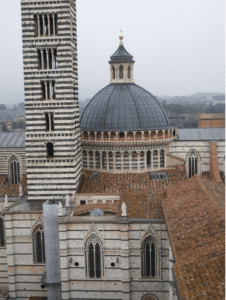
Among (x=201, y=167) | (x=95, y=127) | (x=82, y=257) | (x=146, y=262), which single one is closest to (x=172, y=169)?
(x=201, y=167)

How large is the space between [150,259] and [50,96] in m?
14.1

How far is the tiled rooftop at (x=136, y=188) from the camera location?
24516 mm

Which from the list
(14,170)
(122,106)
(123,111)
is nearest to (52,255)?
(14,170)

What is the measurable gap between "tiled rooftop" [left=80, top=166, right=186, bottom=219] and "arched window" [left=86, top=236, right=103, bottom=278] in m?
2.60

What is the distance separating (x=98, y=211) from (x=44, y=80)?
35.0 feet

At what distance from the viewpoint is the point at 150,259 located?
78.0 feet

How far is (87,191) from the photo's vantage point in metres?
28.4

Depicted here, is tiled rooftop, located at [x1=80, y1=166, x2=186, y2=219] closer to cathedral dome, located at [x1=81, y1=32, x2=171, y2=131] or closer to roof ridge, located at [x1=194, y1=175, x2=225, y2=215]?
roof ridge, located at [x1=194, y1=175, x2=225, y2=215]

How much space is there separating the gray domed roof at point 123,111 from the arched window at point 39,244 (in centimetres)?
1012

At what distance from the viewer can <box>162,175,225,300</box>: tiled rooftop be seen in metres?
13.0

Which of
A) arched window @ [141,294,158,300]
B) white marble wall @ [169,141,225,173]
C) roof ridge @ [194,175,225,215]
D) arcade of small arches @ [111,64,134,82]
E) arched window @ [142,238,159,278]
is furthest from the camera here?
arcade of small arches @ [111,64,134,82]

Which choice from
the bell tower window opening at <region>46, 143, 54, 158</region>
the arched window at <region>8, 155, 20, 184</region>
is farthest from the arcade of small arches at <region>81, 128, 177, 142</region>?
the arched window at <region>8, 155, 20, 184</region>

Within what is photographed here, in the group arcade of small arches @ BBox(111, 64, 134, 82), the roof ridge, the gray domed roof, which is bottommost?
the roof ridge

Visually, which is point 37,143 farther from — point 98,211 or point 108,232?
Result: point 108,232
